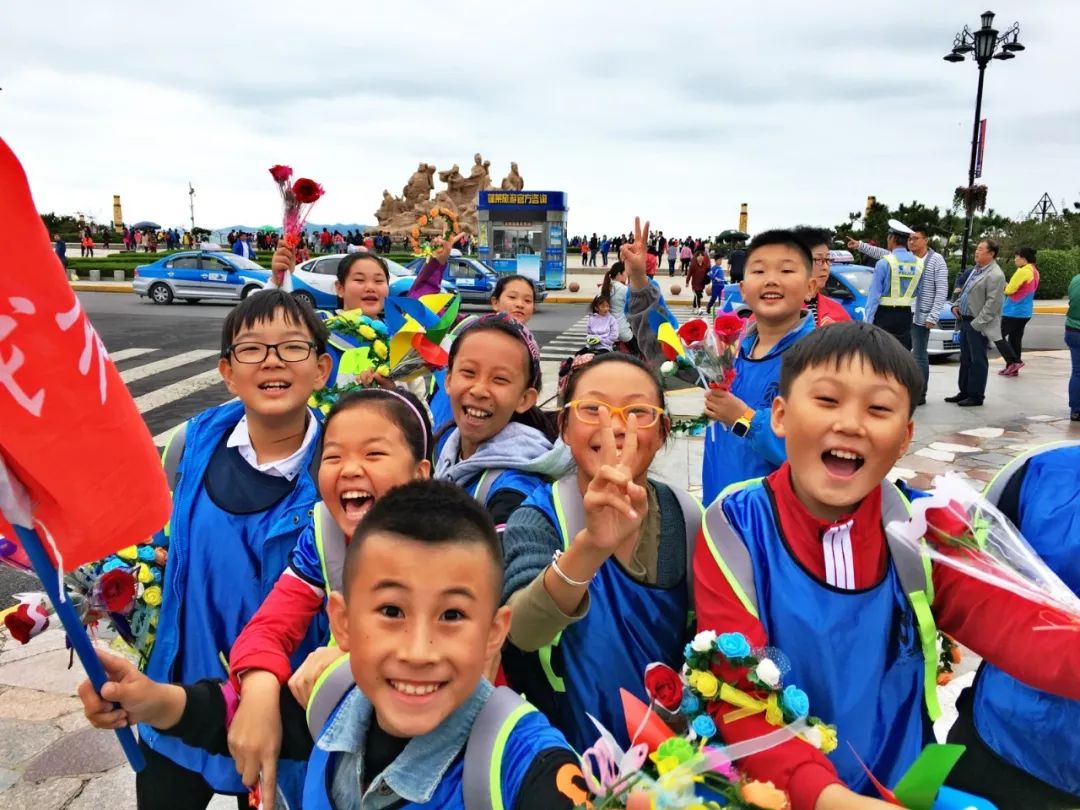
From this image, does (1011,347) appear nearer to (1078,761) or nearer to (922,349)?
(922,349)

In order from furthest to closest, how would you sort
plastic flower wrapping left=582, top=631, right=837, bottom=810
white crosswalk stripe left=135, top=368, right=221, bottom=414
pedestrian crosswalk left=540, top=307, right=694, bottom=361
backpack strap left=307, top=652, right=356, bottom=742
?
pedestrian crosswalk left=540, top=307, right=694, bottom=361 < white crosswalk stripe left=135, top=368, right=221, bottom=414 < backpack strap left=307, top=652, right=356, bottom=742 < plastic flower wrapping left=582, top=631, right=837, bottom=810

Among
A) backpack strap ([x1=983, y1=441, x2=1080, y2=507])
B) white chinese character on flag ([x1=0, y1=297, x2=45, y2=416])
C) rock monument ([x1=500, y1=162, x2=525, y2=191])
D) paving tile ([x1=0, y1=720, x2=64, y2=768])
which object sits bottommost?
paving tile ([x1=0, y1=720, x2=64, y2=768])

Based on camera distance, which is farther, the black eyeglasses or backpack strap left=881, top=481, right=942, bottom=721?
the black eyeglasses

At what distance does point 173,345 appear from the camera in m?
12.6

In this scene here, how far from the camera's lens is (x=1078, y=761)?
143 cm

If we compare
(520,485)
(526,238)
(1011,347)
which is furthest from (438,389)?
(526,238)

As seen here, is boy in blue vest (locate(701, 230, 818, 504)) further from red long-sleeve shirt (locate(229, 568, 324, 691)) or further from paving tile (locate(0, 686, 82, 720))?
paving tile (locate(0, 686, 82, 720))

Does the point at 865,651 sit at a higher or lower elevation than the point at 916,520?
lower

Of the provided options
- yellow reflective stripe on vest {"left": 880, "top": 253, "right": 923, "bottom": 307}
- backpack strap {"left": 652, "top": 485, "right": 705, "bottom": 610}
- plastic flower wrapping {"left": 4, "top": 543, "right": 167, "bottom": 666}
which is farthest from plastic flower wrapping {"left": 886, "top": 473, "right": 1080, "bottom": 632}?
yellow reflective stripe on vest {"left": 880, "top": 253, "right": 923, "bottom": 307}

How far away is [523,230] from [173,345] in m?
12.9

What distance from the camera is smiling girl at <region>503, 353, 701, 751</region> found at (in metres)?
1.36

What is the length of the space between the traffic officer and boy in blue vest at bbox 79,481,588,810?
811 centimetres

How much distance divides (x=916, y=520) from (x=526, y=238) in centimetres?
2279

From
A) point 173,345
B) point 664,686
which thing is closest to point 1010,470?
point 664,686
